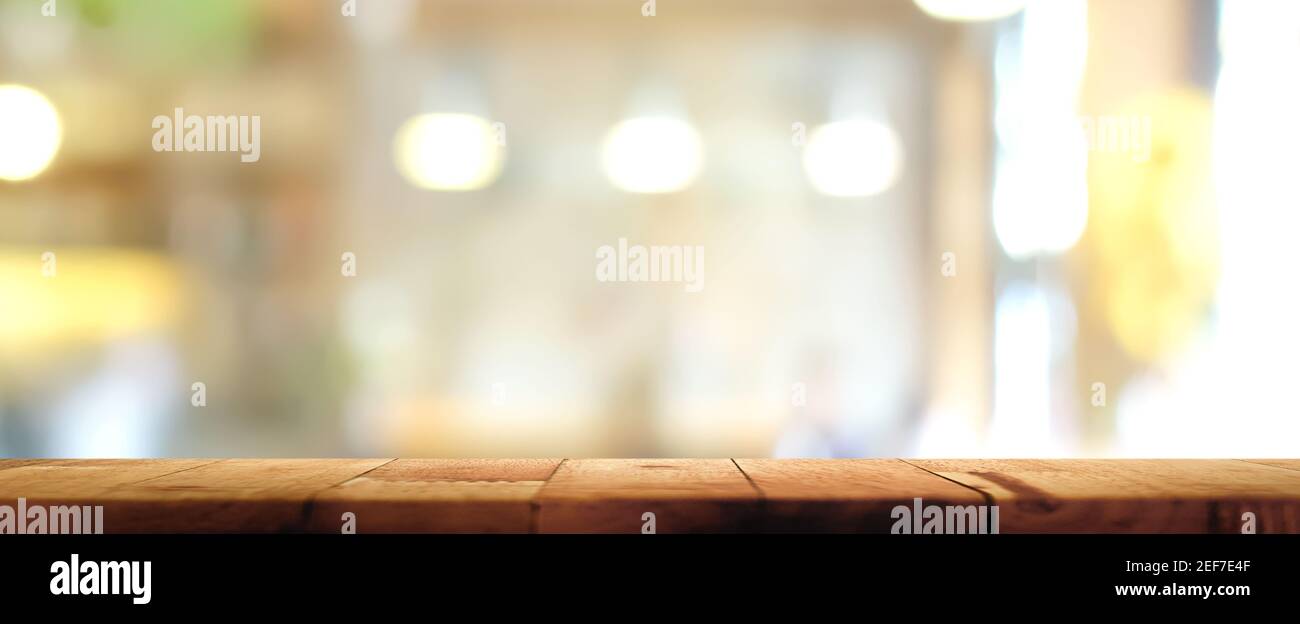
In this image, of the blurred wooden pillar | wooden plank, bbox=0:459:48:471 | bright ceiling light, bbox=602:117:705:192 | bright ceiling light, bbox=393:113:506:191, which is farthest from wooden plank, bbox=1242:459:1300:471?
wooden plank, bbox=0:459:48:471

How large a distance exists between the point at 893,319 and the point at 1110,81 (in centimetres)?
46

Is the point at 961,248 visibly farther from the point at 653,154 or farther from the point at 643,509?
the point at 643,509

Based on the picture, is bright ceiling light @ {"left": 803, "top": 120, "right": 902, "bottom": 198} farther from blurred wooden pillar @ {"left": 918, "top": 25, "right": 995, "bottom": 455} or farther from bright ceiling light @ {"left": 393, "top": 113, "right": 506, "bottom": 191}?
bright ceiling light @ {"left": 393, "top": 113, "right": 506, "bottom": 191}

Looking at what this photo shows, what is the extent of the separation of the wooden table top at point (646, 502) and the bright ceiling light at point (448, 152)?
448 millimetres

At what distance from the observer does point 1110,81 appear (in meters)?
1.04

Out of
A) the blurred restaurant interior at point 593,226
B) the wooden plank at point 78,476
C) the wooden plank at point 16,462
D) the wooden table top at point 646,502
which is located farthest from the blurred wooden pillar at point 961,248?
the wooden plank at point 16,462

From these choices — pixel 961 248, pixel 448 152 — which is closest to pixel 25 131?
pixel 448 152

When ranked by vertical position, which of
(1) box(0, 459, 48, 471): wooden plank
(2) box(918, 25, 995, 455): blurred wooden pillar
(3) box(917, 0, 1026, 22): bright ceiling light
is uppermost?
(3) box(917, 0, 1026, 22): bright ceiling light

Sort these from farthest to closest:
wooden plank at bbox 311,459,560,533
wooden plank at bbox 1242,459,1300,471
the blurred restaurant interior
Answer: the blurred restaurant interior → wooden plank at bbox 1242,459,1300,471 → wooden plank at bbox 311,459,560,533

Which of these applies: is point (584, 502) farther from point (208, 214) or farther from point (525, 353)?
point (208, 214)

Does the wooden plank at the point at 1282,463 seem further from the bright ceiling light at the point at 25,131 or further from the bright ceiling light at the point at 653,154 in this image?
the bright ceiling light at the point at 25,131

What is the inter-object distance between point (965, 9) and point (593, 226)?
0.61m

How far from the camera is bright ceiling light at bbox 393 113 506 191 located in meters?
1.03
